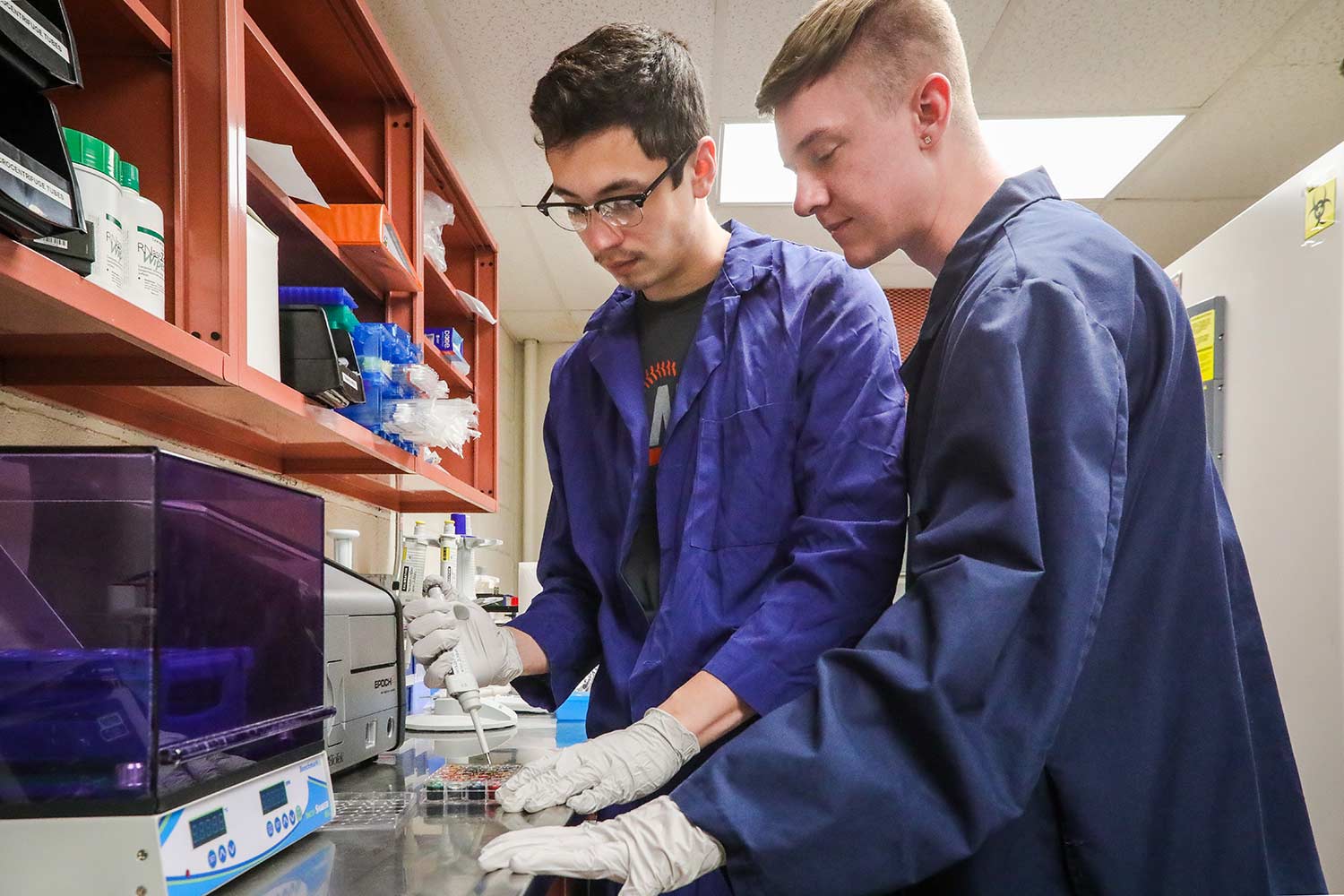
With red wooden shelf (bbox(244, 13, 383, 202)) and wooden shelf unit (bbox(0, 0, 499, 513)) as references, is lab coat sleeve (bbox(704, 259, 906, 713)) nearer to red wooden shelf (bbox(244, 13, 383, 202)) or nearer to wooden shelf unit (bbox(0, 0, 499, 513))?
wooden shelf unit (bbox(0, 0, 499, 513))

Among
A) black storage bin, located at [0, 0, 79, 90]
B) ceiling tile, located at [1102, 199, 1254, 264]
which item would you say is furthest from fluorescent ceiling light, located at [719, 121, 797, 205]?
black storage bin, located at [0, 0, 79, 90]

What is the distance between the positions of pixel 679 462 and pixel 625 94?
1.79 feet

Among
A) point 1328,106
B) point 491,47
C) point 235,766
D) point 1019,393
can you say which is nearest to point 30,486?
point 235,766

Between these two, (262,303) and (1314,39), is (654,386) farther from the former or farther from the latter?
(1314,39)

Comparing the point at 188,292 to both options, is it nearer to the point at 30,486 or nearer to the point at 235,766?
the point at 30,486

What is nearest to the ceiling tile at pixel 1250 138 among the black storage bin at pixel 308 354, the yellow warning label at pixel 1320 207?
the yellow warning label at pixel 1320 207

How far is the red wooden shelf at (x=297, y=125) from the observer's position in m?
1.60

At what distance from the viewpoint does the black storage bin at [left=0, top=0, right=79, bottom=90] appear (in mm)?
780

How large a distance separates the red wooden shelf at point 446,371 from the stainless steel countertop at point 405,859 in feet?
4.67

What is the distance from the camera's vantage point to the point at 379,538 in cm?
318

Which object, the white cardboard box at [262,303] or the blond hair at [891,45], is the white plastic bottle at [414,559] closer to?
the white cardboard box at [262,303]

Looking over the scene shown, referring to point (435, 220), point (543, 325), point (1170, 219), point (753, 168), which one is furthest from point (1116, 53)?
point (543, 325)

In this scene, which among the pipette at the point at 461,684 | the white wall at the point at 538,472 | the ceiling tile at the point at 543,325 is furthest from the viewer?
the white wall at the point at 538,472

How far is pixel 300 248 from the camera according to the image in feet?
A: 6.57
